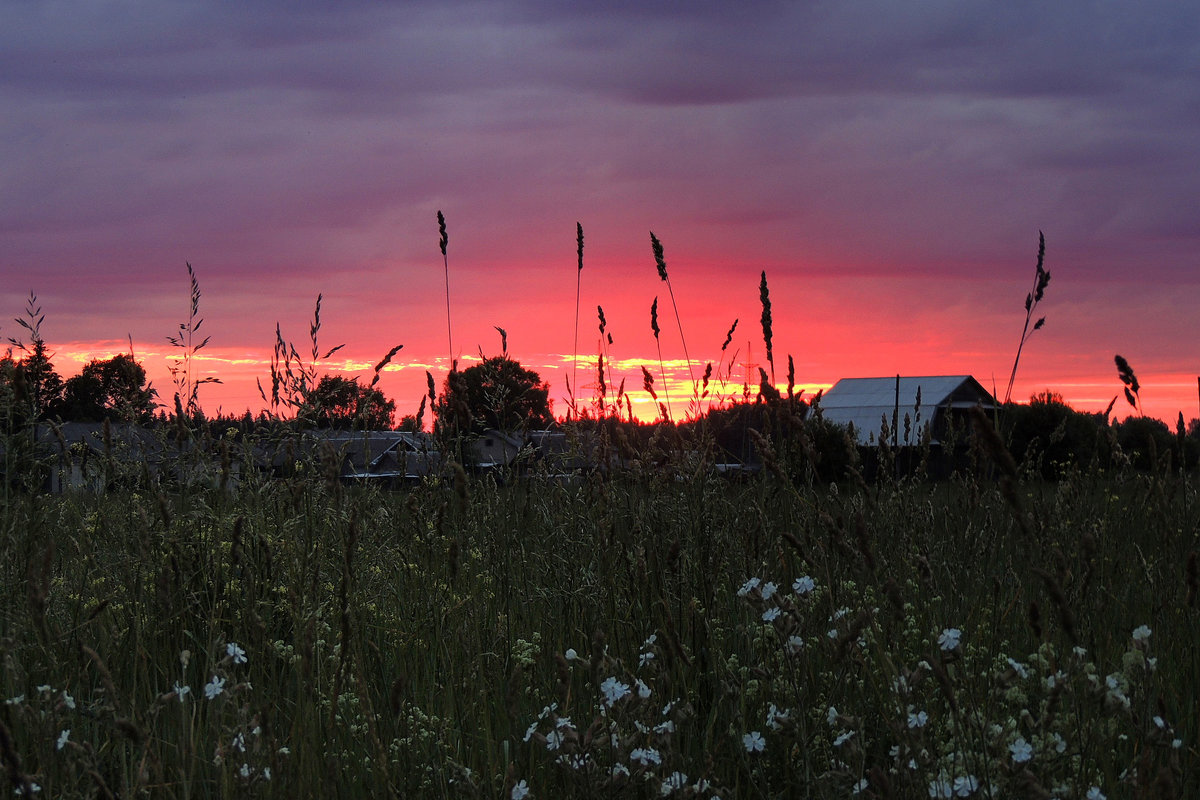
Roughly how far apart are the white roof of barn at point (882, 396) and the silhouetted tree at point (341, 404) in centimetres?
3006

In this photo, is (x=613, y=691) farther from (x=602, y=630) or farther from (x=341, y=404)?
(x=341, y=404)

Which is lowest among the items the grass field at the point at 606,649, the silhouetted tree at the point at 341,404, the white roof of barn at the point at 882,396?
the grass field at the point at 606,649

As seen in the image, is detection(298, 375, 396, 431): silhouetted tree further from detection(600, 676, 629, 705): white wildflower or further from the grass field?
detection(600, 676, 629, 705): white wildflower

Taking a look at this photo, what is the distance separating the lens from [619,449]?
15.1ft

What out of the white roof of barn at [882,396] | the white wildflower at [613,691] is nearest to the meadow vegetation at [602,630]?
the white wildflower at [613,691]

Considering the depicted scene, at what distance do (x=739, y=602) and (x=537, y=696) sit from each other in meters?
0.90

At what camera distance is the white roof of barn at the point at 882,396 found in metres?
35.2

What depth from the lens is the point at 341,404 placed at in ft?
14.9

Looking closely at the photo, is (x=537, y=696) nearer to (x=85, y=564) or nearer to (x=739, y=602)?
(x=739, y=602)

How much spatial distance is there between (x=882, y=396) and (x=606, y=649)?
3805cm

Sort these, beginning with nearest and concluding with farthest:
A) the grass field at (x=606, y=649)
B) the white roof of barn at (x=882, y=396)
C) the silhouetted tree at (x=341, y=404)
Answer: the grass field at (x=606, y=649) → the silhouetted tree at (x=341, y=404) → the white roof of barn at (x=882, y=396)

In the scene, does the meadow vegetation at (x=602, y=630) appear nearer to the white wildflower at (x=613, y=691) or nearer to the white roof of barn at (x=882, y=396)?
the white wildflower at (x=613, y=691)

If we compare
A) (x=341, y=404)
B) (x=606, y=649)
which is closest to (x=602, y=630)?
(x=606, y=649)

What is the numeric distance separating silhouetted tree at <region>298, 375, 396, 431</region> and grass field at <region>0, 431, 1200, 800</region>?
13.8 inches
